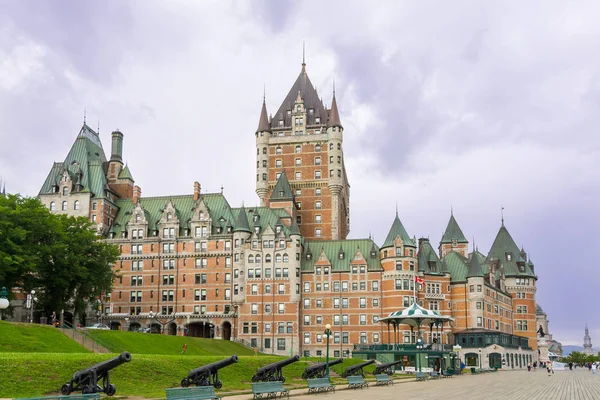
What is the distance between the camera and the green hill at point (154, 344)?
231 ft

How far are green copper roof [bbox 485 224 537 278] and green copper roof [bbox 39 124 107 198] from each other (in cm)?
7724

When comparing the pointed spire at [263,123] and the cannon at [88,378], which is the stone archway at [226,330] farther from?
the cannon at [88,378]

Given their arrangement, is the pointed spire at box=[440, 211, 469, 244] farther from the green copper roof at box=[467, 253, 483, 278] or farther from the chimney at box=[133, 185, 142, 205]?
the chimney at box=[133, 185, 142, 205]

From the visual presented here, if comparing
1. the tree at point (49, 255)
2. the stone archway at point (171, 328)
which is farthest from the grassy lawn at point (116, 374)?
the stone archway at point (171, 328)

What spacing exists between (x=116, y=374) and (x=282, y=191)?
247 ft

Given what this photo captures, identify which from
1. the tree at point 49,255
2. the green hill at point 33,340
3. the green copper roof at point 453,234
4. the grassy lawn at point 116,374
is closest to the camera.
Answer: the grassy lawn at point 116,374

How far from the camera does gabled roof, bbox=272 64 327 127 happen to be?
425 feet

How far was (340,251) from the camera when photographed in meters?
111

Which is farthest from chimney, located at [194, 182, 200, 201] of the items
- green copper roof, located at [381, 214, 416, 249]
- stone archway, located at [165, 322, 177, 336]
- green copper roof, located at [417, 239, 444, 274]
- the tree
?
green copper roof, located at [417, 239, 444, 274]

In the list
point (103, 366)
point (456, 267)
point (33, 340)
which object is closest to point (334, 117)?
point (456, 267)

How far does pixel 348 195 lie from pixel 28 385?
350 feet

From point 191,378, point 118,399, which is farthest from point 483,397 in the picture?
point 118,399

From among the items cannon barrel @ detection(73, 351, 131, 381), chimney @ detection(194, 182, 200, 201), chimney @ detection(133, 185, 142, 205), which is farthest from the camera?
chimney @ detection(133, 185, 142, 205)

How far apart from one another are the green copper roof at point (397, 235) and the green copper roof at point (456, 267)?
1283 cm
